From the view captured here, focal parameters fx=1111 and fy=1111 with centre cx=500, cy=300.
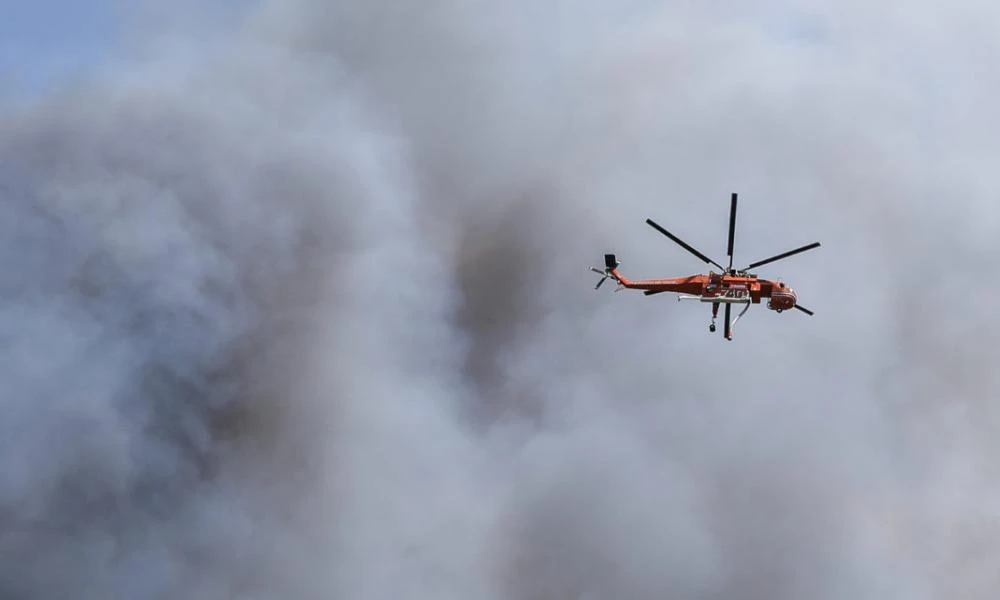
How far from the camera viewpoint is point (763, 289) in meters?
63.0

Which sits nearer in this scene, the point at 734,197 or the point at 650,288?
the point at 734,197

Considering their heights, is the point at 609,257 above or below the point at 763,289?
above

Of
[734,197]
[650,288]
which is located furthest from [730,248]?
[650,288]

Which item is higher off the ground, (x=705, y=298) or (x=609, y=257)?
(x=609, y=257)

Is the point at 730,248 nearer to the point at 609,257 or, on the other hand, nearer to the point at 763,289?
the point at 763,289

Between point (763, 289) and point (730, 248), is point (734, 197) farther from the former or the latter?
point (763, 289)

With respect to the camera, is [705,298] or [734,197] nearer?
[734,197]

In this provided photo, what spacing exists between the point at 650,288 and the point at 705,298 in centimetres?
411

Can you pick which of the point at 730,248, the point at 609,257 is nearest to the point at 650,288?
the point at 609,257

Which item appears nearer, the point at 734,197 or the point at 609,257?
the point at 734,197

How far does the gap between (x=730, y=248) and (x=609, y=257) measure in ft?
32.0

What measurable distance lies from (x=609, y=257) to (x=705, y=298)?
6594mm

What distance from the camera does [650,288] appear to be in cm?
6612

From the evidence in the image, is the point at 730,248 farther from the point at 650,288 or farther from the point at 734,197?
the point at 650,288
